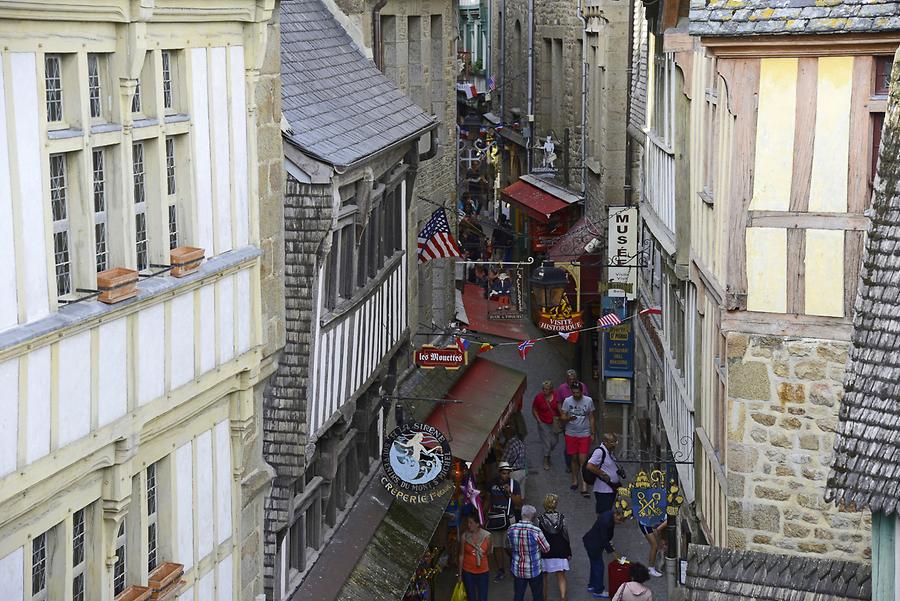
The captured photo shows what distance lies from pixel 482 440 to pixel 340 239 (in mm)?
5384

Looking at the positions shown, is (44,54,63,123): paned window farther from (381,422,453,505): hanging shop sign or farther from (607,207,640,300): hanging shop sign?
(607,207,640,300): hanging shop sign

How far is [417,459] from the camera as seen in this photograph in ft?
49.2

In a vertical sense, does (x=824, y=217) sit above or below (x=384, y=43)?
below

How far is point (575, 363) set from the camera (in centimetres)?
2658

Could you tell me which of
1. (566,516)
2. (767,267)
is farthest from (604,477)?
(767,267)

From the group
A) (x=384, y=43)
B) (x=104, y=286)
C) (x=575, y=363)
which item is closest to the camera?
(x=104, y=286)

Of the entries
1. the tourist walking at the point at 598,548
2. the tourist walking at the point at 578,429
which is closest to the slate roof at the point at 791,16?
the tourist walking at the point at 598,548

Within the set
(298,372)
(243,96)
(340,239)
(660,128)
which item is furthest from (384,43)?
(243,96)

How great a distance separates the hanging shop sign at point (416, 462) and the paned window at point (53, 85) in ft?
25.0

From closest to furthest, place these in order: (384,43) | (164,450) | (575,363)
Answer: (164,450) < (384,43) < (575,363)

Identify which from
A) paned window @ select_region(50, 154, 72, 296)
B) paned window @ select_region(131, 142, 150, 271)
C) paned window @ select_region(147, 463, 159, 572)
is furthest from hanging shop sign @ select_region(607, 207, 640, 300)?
paned window @ select_region(50, 154, 72, 296)

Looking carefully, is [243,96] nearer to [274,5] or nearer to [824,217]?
[274,5]

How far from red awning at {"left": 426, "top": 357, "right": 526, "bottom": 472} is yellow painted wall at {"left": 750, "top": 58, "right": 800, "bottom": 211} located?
6.77 m

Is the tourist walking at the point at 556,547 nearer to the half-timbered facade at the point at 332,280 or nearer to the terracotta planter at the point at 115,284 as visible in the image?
the half-timbered facade at the point at 332,280
